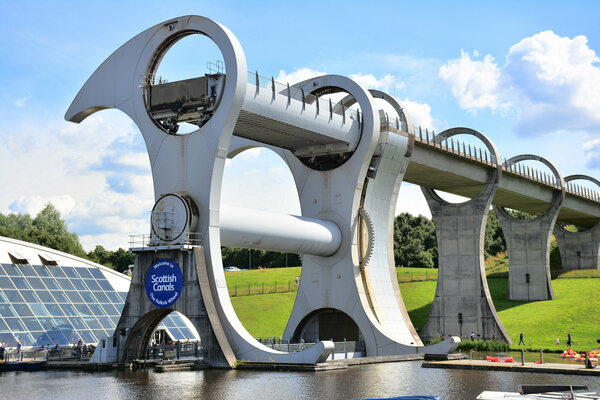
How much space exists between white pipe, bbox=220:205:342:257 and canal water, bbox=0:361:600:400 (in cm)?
816

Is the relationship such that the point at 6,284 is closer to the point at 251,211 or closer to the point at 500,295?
the point at 251,211

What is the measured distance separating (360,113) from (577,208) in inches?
1907

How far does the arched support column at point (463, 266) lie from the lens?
61.8 meters

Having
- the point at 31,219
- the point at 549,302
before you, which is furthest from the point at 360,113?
the point at 31,219

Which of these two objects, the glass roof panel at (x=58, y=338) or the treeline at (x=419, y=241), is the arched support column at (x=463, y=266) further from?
the treeline at (x=419, y=241)

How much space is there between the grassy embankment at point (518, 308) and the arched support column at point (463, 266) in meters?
3.77

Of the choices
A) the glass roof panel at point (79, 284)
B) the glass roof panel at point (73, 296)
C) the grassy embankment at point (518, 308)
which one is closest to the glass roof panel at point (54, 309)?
the glass roof panel at point (73, 296)

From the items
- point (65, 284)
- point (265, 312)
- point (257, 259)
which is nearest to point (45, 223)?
point (257, 259)

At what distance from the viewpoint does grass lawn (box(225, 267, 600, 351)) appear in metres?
62.2

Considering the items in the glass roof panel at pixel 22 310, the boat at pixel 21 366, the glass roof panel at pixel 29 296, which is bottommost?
the boat at pixel 21 366

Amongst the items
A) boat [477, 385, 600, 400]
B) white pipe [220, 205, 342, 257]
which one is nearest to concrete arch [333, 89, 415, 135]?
white pipe [220, 205, 342, 257]

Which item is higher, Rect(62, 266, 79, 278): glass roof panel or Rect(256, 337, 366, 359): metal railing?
Rect(62, 266, 79, 278): glass roof panel

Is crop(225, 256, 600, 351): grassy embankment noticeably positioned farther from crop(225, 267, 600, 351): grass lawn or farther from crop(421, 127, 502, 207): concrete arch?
crop(421, 127, 502, 207): concrete arch

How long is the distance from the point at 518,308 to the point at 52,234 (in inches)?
2591
